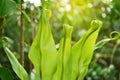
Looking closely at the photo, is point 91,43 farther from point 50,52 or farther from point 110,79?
point 110,79

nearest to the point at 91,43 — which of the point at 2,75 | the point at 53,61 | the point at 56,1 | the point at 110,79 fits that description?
the point at 53,61

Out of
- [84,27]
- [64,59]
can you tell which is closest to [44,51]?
[64,59]

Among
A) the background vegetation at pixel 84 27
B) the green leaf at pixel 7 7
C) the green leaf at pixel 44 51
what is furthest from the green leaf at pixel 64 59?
the background vegetation at pixel 84 27

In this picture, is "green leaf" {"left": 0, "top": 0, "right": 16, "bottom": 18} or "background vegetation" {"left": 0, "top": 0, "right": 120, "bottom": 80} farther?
"background vegetation" {"left": 0, "top": 0, "right": 120, "bottom": 80}

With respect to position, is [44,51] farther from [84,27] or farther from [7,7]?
[84,27]

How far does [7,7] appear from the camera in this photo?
104cm

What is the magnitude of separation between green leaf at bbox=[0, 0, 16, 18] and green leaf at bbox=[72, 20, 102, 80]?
0.22 m

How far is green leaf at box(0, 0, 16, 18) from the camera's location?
104 centimetres

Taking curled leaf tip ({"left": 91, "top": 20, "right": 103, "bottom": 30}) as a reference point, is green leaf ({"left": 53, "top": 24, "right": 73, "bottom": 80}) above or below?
below

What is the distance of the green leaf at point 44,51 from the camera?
96 cm

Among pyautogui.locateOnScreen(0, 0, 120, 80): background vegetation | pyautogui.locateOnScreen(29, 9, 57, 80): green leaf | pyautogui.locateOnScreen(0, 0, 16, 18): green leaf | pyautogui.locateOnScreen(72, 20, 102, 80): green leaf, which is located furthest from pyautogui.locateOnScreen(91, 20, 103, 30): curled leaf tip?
pyautogui.locateOnScreen(0, 0, 120, 80): background vegetation

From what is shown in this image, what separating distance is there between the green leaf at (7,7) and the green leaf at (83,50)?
218 millimetres

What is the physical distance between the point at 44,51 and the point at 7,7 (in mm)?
182

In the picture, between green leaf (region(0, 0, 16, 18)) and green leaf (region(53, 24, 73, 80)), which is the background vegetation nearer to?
green leaf (region(0, 0, 16, 18))
